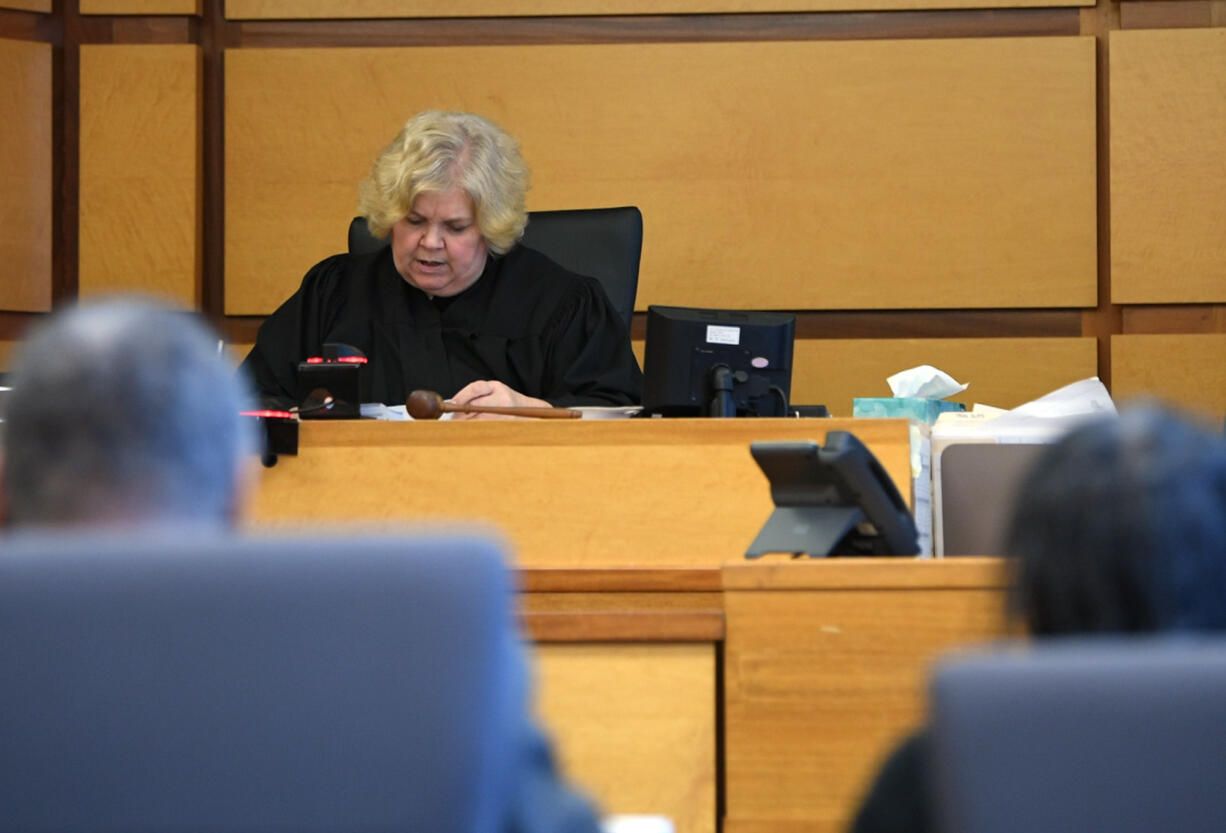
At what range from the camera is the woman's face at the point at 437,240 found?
3393mm

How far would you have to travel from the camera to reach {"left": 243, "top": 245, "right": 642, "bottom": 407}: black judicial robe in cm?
346

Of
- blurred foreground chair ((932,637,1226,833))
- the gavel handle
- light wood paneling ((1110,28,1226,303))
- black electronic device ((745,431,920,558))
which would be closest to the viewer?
blurred foreground chair ((932,637,1226,833))

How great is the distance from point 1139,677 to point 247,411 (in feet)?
6.12

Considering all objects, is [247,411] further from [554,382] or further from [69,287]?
[69,287]

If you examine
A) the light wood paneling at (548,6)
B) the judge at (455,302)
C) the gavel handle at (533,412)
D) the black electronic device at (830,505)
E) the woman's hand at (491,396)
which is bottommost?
the black electronic device at (830,505)

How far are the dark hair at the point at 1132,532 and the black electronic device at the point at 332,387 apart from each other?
71.4 inches

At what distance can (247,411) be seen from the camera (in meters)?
2.37

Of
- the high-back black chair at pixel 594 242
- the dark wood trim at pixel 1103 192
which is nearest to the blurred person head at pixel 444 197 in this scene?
the high-back black chair at pixel 594 242

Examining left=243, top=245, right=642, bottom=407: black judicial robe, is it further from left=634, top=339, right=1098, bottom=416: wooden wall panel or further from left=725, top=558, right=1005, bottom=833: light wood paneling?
left=725, top=558, right=1005, bottom=833: light wood paneling

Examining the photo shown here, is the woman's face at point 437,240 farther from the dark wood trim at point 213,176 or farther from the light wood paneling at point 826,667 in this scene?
the light wood paneling at point 826,667

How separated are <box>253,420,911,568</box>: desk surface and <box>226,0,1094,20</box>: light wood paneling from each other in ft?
7.27

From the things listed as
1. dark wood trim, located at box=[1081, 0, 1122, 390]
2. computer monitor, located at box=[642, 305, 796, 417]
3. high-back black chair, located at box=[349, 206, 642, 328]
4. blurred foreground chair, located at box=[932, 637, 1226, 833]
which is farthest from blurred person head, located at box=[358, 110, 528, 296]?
blurred foreground chair, located at box=[932, 637, 1226, 833]

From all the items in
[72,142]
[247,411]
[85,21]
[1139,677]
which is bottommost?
[1139,677]

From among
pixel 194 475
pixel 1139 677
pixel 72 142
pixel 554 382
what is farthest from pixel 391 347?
pixel 1139 677
